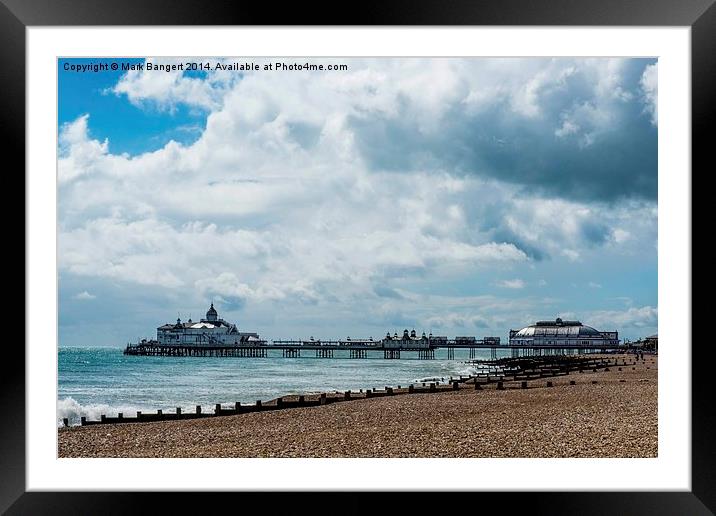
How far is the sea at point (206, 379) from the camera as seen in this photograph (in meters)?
14.5

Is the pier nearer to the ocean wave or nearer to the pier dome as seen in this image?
the pier dome

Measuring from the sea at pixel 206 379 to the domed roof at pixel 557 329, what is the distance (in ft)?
8.99

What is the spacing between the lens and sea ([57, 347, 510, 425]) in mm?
14539

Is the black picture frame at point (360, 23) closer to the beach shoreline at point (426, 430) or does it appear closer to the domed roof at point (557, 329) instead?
the beach shoreline at point (426, 430)

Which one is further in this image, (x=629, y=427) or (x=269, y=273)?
(x=269, y=273)

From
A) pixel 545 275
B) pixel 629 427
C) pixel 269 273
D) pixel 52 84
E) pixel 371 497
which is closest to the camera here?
pixel 371 497

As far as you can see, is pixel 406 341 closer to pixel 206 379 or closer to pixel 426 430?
pixel 206 379

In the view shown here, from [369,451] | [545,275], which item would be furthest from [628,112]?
[369,451]

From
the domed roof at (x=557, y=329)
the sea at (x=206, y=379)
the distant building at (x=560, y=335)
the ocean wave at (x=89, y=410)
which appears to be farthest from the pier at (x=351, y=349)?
the ocean wave at (x=89, y=410)

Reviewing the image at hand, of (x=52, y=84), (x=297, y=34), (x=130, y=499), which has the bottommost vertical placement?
(x=130, y=499)

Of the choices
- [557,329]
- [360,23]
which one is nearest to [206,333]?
[557,329]

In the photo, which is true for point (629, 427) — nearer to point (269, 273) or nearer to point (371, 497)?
point (371, 497)

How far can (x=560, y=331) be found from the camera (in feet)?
78.0

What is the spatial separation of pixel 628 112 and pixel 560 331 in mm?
8831
